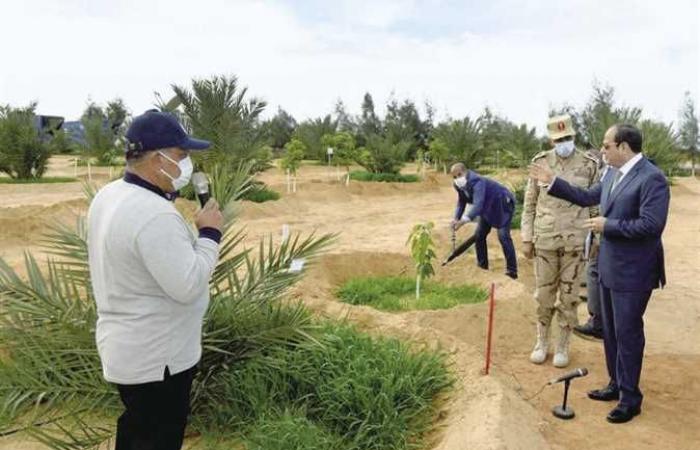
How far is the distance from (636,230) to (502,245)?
380 centimetres

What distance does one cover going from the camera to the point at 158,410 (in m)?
2.04

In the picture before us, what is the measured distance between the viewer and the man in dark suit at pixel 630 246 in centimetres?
305

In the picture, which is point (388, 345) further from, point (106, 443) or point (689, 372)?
point (689, 372)

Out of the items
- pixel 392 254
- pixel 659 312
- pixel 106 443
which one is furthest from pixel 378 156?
pixel 106 443

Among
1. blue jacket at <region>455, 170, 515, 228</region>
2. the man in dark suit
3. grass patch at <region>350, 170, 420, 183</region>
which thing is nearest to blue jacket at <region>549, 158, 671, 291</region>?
the man in dark suit

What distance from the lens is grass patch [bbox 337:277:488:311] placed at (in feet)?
18.7

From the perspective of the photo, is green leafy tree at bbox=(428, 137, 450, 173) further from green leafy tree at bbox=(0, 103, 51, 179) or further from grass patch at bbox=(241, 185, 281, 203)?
green leafy tree at bbox=(0, 103, 51, 179)

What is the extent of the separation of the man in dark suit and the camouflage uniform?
0.63m

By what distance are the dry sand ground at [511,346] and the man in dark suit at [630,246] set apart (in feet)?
0.88

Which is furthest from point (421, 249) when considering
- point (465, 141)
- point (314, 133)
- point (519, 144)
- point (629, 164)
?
point (314, 133)

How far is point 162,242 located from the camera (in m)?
1.81

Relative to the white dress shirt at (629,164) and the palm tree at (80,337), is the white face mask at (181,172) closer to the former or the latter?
the palm tree at (80,337)

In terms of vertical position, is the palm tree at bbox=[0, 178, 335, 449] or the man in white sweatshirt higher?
the man in white sweatshirt

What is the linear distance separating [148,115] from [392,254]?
20.0 feet
